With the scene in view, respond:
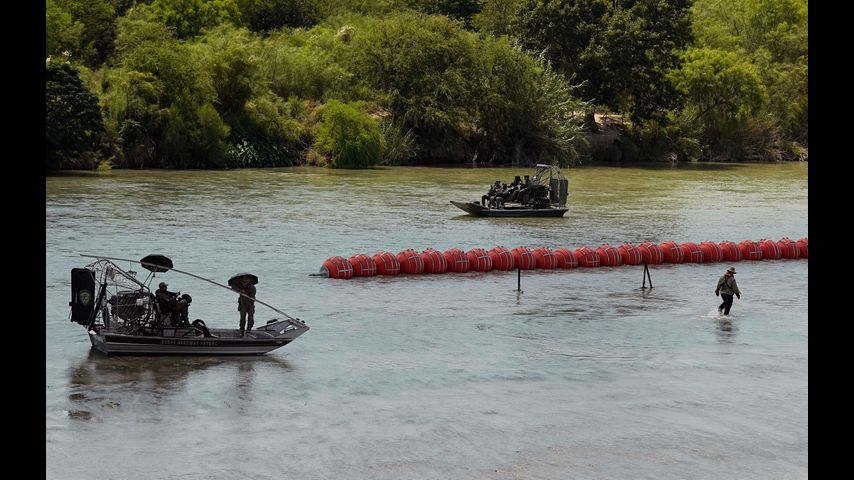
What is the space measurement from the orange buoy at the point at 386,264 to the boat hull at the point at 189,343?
10072mm

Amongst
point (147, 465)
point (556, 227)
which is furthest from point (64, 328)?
point (556, 227)

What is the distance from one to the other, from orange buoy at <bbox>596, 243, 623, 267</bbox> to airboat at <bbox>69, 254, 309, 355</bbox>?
15.1 m

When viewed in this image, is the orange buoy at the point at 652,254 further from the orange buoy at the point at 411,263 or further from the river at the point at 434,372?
the orange buoy at the point at 411,263

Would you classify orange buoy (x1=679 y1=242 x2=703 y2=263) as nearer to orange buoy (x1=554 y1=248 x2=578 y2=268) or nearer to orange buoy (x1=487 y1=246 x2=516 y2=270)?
orange buoy (x1=554 y1=248 x2=578 y2=268)

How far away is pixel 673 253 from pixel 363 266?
10032 mm

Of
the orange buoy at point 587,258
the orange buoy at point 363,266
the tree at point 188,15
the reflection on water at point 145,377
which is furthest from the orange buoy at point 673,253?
the tree at point 188,15

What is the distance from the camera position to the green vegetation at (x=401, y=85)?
65250 mm

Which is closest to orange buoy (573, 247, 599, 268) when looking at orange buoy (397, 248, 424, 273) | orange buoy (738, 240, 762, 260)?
orange buoy (397, 248, 424, 273)

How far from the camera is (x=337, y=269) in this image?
30188 mm

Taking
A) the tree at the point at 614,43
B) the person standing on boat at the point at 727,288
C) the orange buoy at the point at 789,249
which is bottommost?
the person standing on boat at the point at 727,288

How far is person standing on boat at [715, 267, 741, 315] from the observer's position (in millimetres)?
25281

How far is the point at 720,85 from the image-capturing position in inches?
3595

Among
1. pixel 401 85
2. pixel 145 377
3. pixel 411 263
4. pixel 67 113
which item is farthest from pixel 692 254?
pixel 401 85

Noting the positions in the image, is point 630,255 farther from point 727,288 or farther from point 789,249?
point 727,288
